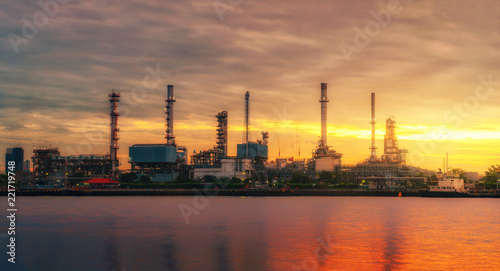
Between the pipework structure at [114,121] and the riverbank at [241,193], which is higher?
the pipework structure at [114,121]

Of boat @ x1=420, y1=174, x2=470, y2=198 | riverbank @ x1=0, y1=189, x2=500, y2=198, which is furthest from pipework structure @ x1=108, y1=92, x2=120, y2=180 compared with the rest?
boat @ x1=420, y1=174, x2=470, y2=198

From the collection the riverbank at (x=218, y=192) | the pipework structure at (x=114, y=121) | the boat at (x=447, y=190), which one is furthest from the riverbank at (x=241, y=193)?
the pipework structure at (x=114, y=121)

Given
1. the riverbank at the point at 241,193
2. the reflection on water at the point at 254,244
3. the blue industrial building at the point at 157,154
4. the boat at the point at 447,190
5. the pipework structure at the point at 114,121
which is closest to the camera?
the reflection on water at the point at 254,244

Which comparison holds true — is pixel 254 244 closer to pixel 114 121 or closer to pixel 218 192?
pixel 218 192

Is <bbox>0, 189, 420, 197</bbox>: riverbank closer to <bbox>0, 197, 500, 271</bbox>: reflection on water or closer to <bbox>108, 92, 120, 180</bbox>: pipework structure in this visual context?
<bbox>108, 92, 120, 180</bbox>: pipework structure

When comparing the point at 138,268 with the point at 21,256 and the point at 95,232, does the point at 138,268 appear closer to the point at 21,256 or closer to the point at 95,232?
the point at 21,256

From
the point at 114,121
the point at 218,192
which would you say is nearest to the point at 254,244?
the point at 218,192

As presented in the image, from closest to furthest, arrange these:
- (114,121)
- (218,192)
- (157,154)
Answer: (218,192) < (114,121) < (157,154)

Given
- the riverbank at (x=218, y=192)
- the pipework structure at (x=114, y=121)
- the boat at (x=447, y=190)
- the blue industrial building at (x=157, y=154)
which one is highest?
the pipework structure at (x=114, y=121)

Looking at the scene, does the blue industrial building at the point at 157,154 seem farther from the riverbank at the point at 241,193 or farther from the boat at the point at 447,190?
the boat at the point at 447,190

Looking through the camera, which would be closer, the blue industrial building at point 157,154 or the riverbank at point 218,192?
the riverbank at point 218,192

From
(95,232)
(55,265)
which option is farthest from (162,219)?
(55,265)

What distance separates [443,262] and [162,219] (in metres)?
43.6

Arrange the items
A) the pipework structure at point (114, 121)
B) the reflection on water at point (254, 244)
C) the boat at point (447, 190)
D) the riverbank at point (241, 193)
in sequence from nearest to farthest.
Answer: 1. the reflection on water at point (254, 244)
2. the boat at point (447, 190)
3. the riverbank at point (241, 193)
4. the pipework structure at point (114, 121)
